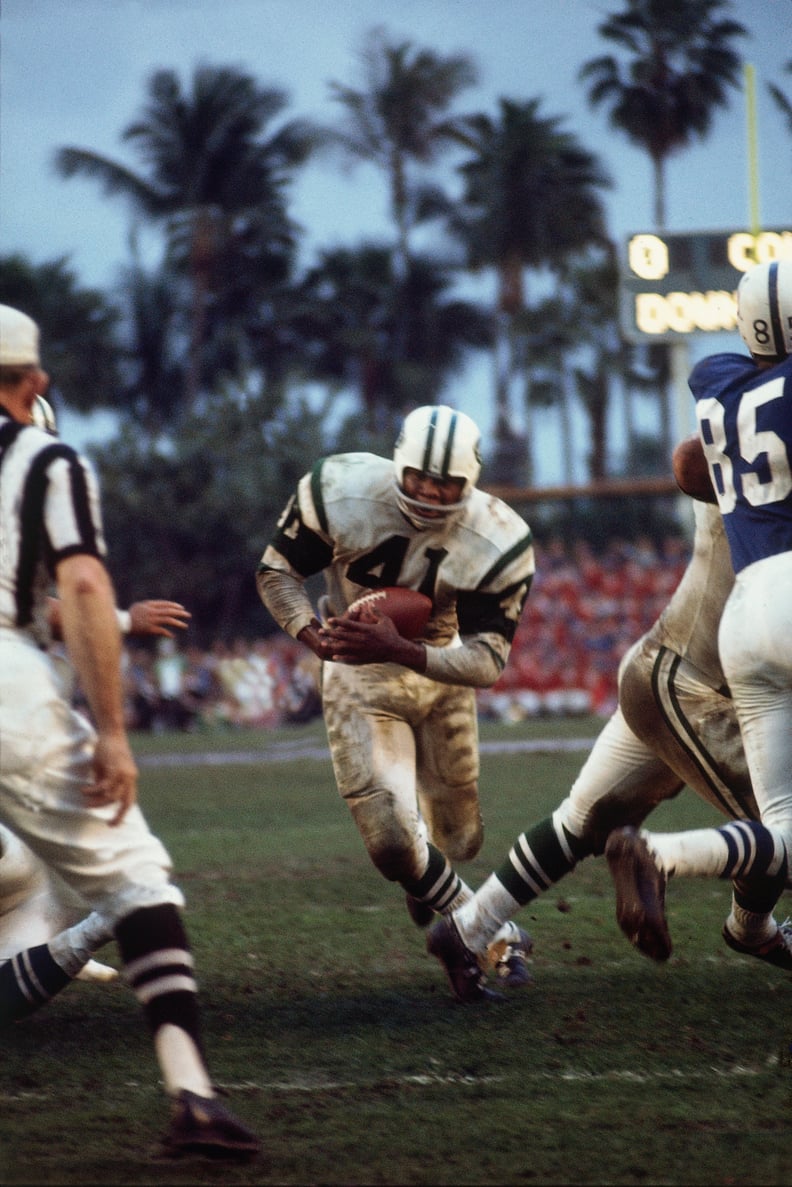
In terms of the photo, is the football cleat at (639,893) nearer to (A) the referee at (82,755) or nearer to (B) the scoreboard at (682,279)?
(A) the referee at (82,755)

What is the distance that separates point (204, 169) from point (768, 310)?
42.7 metres

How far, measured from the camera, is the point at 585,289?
146 feet

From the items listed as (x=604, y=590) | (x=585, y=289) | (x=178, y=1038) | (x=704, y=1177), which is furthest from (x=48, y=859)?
(x=585, y=289)

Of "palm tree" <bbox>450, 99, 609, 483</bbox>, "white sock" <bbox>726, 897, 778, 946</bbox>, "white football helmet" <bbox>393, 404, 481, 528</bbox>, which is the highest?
"palm tree" <bbox>450, 99, 609, 483</bbox>

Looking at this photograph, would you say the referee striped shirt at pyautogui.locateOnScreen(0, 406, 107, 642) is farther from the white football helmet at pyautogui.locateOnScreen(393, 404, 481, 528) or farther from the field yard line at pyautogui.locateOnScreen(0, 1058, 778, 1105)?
the white football helmet at pyautogui.locateOnScreen(393, 404, 481, 528)

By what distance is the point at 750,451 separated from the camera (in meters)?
4.18

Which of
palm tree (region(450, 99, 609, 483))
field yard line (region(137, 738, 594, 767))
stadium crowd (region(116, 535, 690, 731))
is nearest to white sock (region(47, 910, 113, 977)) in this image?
field yard line (region(137, 738, 594, 767))

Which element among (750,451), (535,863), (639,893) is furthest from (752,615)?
(535,863)

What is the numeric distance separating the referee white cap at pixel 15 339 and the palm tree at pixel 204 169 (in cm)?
4074

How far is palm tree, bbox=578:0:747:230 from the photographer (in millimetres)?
44031

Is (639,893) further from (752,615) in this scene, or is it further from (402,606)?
(402,606)

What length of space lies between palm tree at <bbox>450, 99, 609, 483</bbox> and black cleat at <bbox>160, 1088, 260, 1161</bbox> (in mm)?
41119

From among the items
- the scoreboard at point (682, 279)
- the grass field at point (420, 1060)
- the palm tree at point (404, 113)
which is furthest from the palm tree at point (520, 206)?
the grass field at point (420, 1060)

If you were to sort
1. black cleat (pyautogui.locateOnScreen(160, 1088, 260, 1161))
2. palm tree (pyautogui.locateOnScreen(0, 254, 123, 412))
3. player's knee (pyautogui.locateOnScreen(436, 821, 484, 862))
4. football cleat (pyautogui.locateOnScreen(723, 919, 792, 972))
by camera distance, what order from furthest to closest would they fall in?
1. palm tree (pyautogui.locateOnScreen(0, 254, 123, 412))
2. player's knee (pyautogui.locateOnScreen(436, 821, 484, 862))
3. football cleat (pyautogui.locateOnScreen(723, 919, 792, 972))
4. black cleat (pyautogui.locateOnScreen(160, 1088, 260, 1161))
